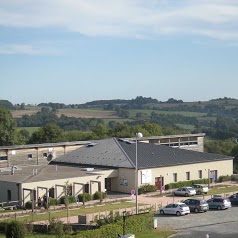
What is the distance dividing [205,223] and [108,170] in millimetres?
19358

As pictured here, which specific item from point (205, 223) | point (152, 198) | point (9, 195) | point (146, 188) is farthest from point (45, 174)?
point (205, 223)

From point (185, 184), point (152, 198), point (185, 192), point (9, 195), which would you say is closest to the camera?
point (9, 195)

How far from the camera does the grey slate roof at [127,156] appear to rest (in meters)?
59.8

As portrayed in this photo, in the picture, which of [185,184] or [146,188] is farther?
[185,184]

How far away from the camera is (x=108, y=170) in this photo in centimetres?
5769

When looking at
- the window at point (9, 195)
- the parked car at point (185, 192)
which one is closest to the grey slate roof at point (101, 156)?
the parked car at point (185, 192)

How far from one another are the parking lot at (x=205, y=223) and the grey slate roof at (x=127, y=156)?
14981 mm

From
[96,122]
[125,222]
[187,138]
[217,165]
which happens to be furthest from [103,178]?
[96,122]

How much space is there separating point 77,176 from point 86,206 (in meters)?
4.76

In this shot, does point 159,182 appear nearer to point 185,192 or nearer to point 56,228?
point 185,192

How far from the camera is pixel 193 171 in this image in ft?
207

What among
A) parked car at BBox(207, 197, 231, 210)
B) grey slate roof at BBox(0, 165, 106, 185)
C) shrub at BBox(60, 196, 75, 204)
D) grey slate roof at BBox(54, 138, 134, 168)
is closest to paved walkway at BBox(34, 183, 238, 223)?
shrub at BBox(60, 196, 75, 204)

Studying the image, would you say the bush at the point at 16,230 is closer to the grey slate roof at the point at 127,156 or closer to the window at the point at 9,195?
the window at the point at 9,195

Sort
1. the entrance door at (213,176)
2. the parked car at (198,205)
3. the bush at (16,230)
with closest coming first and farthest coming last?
the bush at (16,230) < the parked car at (198,205) < the entrance door at (213,176)
